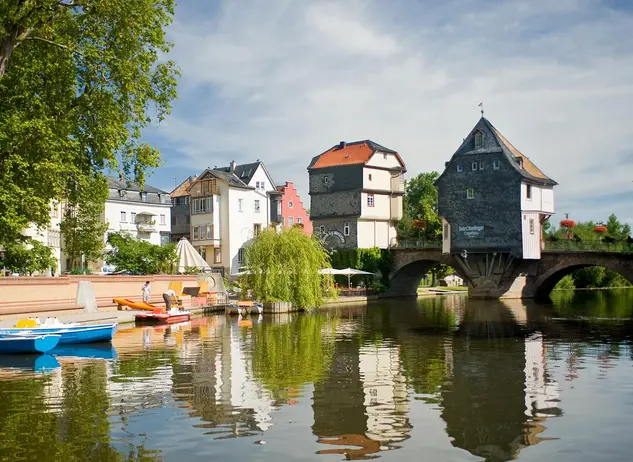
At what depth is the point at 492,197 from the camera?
215 feet

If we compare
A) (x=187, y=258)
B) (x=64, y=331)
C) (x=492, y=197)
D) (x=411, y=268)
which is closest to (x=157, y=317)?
(x=64, y=331)

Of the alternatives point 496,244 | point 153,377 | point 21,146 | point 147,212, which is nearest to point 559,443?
point 153,377

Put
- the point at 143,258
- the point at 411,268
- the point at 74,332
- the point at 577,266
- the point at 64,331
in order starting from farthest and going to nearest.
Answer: the point at 411,268 < the point at 577,266 < the point at 143,258 < the point at 74,332 < the point at 64,331

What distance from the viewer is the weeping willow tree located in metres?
47.2

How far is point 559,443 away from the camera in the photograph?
12.1 meters

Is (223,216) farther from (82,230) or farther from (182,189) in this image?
(82,230)

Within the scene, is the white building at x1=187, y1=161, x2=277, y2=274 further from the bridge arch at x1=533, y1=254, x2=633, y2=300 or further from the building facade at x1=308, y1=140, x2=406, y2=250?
the bridge arch at x1=533, y1=254, x2=633, y2=300

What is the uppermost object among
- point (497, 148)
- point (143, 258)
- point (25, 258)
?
point (497, 148)

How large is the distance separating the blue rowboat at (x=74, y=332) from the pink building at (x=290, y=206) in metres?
63.5

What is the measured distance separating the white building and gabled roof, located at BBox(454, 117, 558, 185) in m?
25.4

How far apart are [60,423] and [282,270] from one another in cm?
3412

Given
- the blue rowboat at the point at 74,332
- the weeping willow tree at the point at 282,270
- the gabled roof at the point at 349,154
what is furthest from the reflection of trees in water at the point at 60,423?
the gabled roof at the point at 349,154

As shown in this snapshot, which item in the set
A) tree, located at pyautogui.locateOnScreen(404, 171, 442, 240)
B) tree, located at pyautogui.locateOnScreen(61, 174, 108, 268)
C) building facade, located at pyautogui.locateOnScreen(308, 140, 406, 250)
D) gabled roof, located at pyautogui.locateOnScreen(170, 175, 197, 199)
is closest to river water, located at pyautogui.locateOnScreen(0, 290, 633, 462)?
tree, located at pyautogui.locateOnScreen(61, 174, 108, 268)

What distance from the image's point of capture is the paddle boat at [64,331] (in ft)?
77.8
